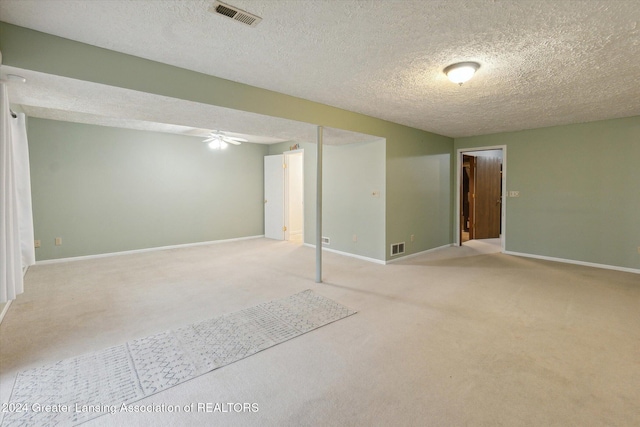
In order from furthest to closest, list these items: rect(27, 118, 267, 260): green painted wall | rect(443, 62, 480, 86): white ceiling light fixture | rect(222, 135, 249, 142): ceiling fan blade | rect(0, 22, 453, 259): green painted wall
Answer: rect(222, 135, 249, 142): ceiling fan blade, rect(27, 118, 267, 260): green painted wall, rect(443, 62, 480, 86): white ceiling light fixture, rect(0, 22, 453, 259): green painted wall

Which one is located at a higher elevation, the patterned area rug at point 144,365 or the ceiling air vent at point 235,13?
the ceiling air vent at point 235,13

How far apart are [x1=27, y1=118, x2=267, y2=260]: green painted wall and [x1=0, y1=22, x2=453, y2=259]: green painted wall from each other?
233 centimetres

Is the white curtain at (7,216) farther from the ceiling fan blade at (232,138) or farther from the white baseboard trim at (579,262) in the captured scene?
the white baseboard trim at (579,262)

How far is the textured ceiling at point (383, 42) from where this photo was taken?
6.24 feet

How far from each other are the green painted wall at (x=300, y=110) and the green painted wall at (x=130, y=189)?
A: 2327 mm

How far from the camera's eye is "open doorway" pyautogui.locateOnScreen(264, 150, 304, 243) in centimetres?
740

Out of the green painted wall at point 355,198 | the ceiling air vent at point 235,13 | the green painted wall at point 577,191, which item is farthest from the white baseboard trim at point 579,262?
the ceiling air vent at point 235,13

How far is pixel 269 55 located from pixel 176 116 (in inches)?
60.9

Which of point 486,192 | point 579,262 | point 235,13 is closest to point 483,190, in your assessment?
point 486,192

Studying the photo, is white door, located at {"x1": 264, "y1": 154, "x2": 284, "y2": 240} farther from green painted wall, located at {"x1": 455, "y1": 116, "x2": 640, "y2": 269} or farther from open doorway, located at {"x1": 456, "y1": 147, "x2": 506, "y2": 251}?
green painted wall, located at {"x1": 455, "y1": 116, "x2": 640, "y2": 269}

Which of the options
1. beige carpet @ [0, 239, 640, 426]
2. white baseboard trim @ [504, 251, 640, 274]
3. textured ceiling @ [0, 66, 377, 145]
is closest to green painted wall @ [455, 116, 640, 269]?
white baseboard trim @ [504, 251, 640, 274]

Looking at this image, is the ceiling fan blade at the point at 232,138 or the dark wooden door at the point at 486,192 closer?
the ceiling fan blade at the point at 232,138

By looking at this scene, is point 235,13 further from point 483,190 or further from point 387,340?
point 483,190

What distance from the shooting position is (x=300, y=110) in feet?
12.2
